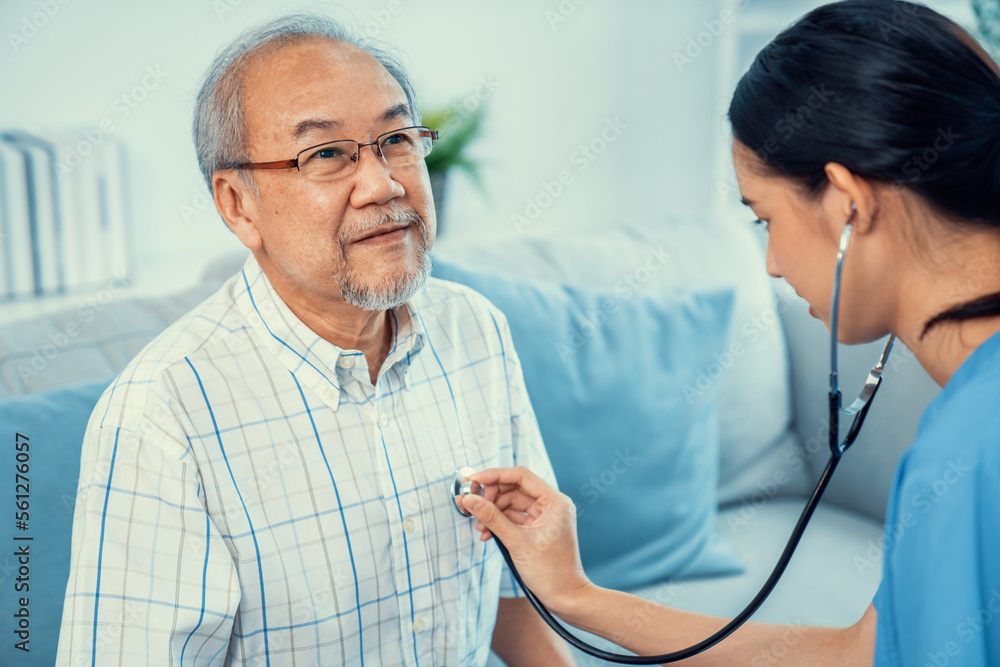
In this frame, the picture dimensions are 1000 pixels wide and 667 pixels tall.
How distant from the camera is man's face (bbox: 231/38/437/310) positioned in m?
1.00

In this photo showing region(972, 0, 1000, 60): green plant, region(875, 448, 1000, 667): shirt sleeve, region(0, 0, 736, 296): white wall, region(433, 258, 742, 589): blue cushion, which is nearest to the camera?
region(875, 448, 1000, 667): shirt sleeve

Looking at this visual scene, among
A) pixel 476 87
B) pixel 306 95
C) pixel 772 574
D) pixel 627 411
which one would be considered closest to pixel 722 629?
pixel 772 574

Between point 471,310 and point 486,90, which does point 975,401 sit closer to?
point 471,310

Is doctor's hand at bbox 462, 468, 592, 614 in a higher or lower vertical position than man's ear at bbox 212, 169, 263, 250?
lower

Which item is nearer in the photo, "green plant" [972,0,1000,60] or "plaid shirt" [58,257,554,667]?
"plaid shirt" [58,257,554,667]

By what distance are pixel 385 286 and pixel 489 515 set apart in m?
0.32

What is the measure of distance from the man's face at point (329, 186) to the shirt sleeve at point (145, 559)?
266 mm

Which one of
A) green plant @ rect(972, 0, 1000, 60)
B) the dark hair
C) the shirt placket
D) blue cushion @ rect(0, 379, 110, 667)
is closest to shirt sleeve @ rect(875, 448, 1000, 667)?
the dark hair

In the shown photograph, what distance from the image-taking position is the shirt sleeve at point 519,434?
48.0 inches

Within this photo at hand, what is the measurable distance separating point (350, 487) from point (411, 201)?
39 cm

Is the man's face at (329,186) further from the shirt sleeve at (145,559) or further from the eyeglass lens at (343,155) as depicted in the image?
the shirt sleeve at (145,559)

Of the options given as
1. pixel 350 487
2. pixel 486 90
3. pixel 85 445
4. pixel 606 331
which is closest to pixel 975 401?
pixel 350 487

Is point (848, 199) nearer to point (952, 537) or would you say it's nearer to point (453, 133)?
point (952, 537)

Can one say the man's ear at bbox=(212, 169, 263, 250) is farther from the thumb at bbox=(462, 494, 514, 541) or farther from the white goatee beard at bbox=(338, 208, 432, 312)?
the thumb at bbox=(462, 494, 514, 541)
